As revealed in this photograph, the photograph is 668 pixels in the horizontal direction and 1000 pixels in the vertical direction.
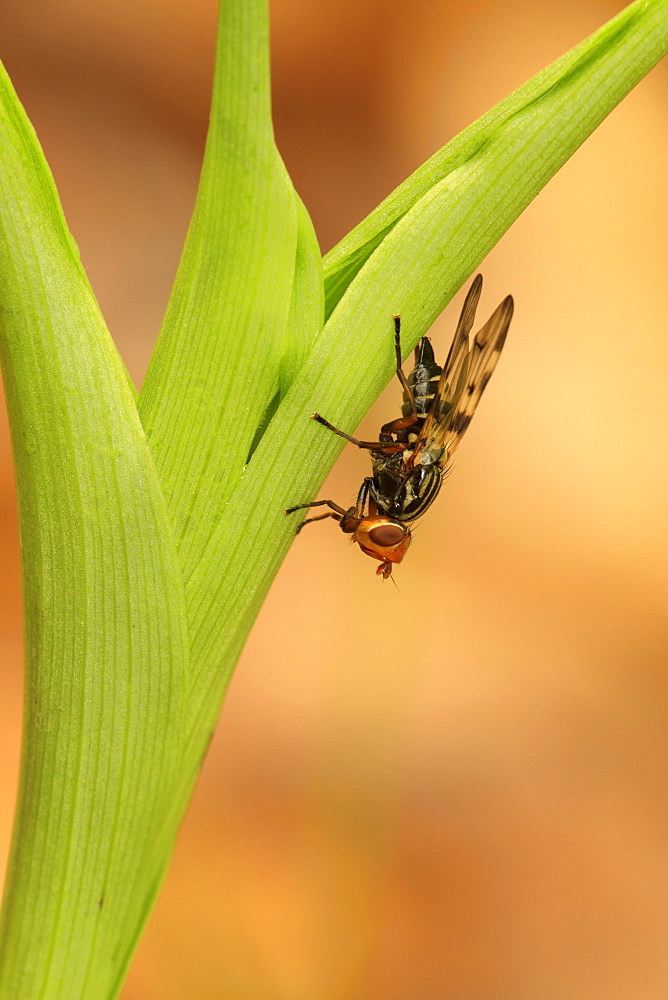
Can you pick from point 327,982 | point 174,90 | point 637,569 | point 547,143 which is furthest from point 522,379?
point 547,143

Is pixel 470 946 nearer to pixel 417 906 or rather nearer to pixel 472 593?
pixel 417 906

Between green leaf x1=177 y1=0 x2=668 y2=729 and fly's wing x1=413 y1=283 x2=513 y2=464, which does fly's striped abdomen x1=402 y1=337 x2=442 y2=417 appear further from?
green leaf x1=177 y1=0 x2=668 y2=729

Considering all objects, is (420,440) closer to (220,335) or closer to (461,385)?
(461,385)

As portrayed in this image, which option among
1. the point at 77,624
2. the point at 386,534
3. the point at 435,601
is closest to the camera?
the point at 77,624

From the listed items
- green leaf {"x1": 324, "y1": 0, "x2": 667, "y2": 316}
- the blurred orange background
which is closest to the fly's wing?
green leaf {"x1": 324, "y1": 0, "x2": 667, "y2": 316}

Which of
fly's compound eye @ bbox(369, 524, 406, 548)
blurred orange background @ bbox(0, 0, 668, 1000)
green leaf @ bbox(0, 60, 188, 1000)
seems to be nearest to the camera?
green leaf @ bbox(0, 60, 188, 1000)

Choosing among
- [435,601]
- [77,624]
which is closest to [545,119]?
[77,624]
